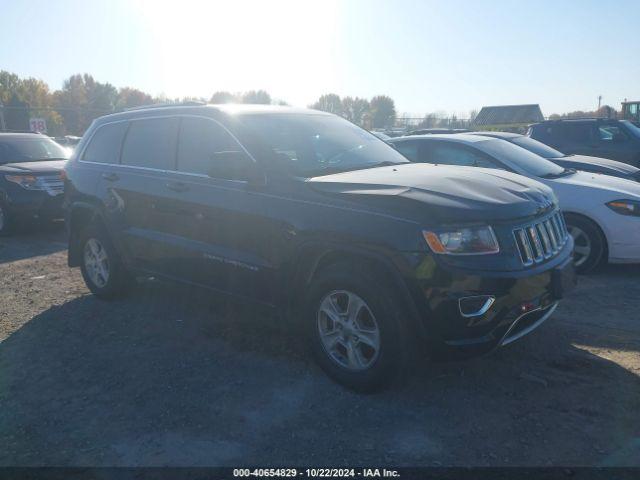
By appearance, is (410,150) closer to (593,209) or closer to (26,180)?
(593,209)

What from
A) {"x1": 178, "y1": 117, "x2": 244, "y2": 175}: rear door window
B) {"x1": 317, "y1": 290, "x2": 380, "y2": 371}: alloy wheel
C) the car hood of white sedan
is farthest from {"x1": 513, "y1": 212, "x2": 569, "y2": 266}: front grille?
the car hood of white sedan

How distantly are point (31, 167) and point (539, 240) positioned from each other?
8.82 m

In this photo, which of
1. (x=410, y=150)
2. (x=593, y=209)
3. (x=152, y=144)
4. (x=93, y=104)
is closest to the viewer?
(x=152, y=144)

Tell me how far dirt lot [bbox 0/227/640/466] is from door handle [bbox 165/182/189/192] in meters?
1.27

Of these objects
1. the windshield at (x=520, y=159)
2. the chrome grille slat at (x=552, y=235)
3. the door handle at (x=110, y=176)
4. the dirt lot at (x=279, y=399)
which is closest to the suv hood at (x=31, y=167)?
the door handle at (x=110, y=176)

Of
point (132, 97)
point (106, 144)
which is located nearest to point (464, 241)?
point (106, 144)

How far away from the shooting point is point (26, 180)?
935 cm

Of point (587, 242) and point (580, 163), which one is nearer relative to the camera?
point (587, 242)

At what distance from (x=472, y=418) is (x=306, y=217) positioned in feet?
5.42

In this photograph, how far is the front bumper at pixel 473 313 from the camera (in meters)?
3.20

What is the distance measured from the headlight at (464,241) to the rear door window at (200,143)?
6.05 feet

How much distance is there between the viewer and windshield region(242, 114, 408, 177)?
4.33 metres

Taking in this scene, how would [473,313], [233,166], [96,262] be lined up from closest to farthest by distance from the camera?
1. [473,313]
2. [233,166]
3. [96,262]

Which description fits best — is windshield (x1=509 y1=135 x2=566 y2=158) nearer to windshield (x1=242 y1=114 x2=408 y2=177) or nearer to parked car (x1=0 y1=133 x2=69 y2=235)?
windshield (x1=242 y1=114 x2=408 y2=177)
